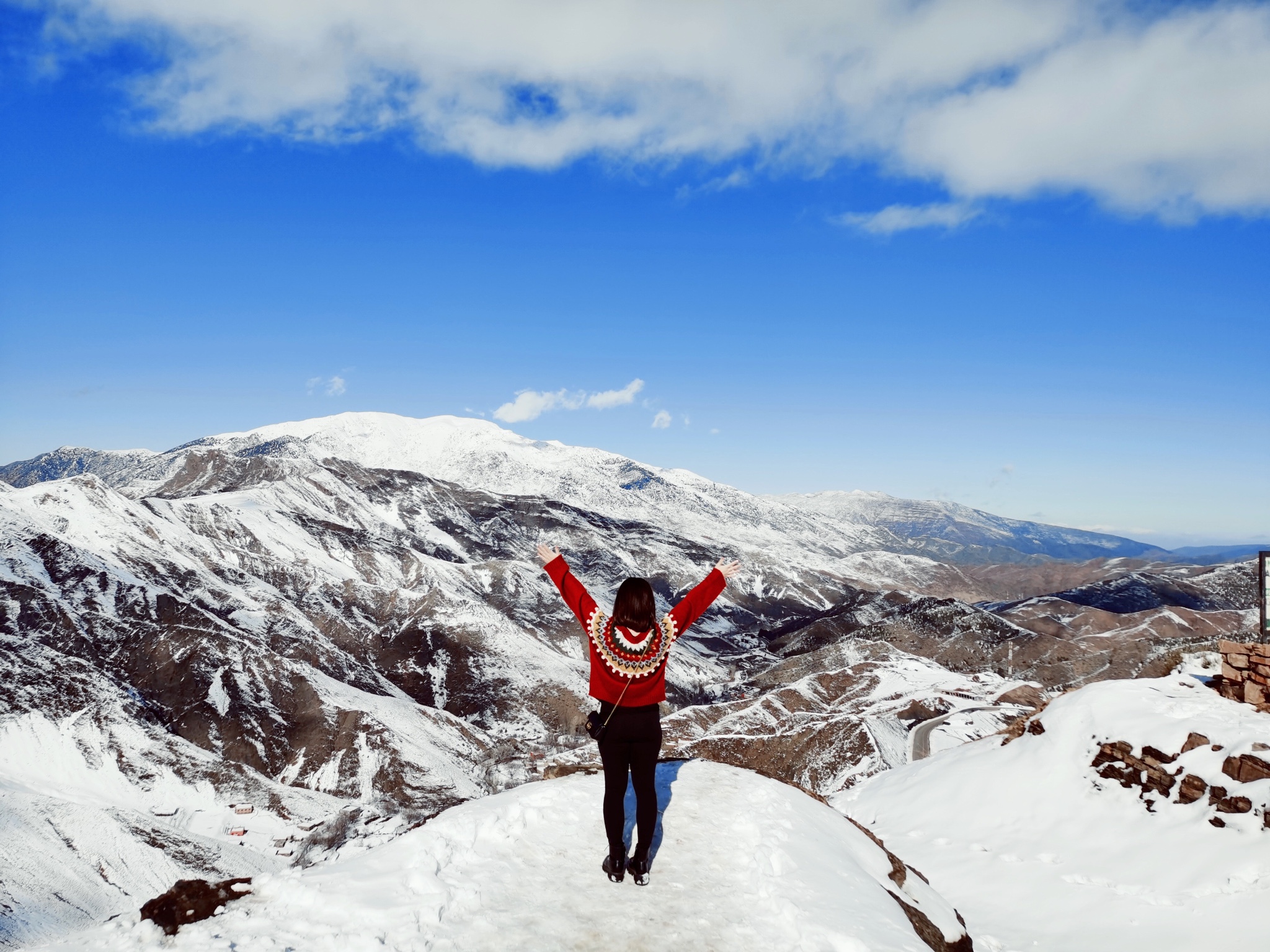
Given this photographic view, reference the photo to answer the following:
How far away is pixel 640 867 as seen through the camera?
344 inches

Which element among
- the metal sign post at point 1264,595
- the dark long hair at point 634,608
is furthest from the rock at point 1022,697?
the dark long hair at point 634,608

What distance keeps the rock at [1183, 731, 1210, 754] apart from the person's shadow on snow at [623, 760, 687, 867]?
1453 cm

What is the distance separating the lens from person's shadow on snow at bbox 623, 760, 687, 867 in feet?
32.9

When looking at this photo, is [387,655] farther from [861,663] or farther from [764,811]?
[764,811]

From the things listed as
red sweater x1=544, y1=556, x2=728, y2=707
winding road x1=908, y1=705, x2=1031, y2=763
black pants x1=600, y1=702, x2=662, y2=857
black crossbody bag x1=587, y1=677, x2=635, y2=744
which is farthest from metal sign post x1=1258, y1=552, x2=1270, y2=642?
winding road x1=908, y1=705, x2=1031, y2=763

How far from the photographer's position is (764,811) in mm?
11672

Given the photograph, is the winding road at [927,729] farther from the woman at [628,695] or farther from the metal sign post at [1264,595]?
the woman at [628,695]

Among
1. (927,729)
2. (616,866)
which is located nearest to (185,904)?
(616,866)

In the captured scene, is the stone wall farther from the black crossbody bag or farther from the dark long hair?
the black crossbody bag

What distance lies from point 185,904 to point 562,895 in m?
3.98

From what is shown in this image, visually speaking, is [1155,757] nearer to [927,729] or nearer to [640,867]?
[640,867]

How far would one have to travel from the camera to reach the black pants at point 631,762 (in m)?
8.44

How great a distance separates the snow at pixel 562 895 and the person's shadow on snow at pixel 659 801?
0.36ft

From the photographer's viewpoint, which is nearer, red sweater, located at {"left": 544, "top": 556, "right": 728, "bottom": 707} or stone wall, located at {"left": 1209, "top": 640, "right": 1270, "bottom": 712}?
red sweater, located at {"left": 544, "top": 556, "right": 728, "bottom": 707}
